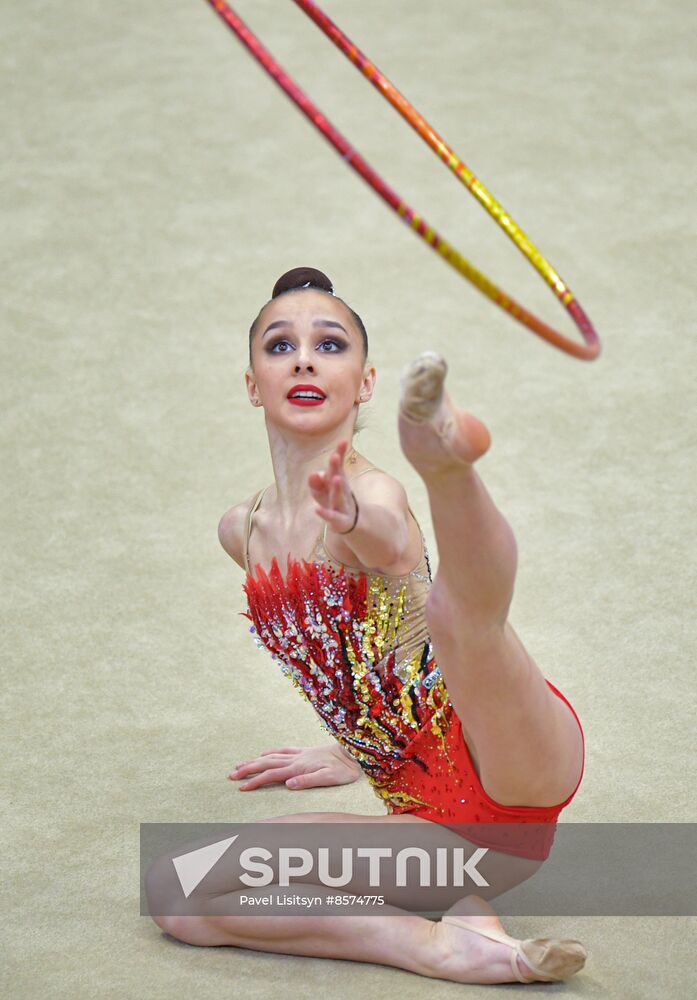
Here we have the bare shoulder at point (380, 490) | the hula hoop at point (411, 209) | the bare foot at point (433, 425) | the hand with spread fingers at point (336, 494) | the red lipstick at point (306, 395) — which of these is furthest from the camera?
the red lipstick at point (306, 395)

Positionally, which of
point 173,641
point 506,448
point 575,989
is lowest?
point 575,989

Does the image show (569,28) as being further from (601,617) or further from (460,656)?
(460,656)

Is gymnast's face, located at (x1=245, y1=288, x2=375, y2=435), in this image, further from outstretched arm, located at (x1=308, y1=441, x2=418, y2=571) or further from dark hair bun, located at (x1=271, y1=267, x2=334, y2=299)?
outstretched arm, located at (x1=308, y1=441, x2=418, y2=571)

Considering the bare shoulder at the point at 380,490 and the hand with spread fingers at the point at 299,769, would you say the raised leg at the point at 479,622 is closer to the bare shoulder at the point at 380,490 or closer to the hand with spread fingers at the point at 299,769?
the bare shoulder at the point at 380,490

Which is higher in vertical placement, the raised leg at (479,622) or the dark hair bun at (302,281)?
the dark hair bun at (302,281)

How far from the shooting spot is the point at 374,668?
1.84 meters

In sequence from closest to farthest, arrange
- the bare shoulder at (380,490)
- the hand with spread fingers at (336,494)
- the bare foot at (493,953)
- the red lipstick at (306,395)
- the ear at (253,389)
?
the hand with spread fingers at (336,494)
the bare foot at (493,953)
the bare shoulder at (380,490)
the red lipstick at (306,395)
the ear at (253,389)

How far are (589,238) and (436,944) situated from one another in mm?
2254

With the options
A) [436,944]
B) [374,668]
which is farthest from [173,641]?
[436,944]

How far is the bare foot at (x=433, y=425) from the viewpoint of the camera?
1408 millimetres

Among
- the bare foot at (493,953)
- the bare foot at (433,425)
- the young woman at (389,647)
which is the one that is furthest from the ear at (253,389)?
A: the bare foot at (493,953)

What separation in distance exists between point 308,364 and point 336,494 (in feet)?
1.13

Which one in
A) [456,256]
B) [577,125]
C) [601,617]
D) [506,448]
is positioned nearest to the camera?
[456,256]

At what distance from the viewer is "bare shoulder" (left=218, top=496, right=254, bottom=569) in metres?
2.02
